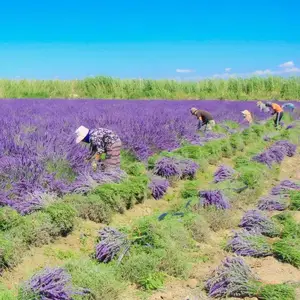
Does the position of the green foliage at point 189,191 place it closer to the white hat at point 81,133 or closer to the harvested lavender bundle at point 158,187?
the harvested lavender bundle at point 158,187

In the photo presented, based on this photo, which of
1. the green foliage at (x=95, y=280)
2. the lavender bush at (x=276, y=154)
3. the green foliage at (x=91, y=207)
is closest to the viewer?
the green foliage at (x=95, y=280)

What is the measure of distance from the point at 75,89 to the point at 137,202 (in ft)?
87.1

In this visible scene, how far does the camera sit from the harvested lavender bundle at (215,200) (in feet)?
17.9

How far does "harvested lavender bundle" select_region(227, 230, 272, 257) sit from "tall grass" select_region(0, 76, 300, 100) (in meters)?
25.7

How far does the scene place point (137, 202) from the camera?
572 centimetres

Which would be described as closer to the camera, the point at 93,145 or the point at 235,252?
the point at 235,252

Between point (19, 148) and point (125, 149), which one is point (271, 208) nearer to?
point (125, 149)

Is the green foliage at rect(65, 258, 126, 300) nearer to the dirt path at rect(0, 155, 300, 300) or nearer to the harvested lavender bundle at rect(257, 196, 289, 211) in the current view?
the dirt path at rect(0, 155, 300, 300)

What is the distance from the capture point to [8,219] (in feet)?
12.2

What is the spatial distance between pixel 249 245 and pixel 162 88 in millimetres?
27095

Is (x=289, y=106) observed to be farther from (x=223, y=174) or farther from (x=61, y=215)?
(x=61, y=215)

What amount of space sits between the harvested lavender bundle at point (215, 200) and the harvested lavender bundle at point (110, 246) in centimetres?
170

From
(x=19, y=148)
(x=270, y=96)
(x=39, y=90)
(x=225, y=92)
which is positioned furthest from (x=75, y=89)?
(x=19, y=148)

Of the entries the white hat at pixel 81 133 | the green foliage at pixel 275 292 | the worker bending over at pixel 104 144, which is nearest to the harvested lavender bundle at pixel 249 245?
the green foliage at pixel 275 292
